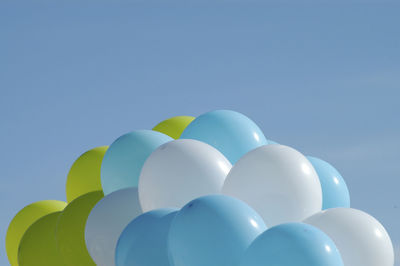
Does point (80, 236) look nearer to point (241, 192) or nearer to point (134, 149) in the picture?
point (134, 149)

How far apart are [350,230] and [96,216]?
2.81 m

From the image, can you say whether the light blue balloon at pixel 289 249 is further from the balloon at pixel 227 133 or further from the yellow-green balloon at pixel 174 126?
the yellow-green balloon at pixel 174 126

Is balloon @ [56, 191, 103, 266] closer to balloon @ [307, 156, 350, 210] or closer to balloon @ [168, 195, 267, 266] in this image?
balloon @ [168, 195, 267, 266]

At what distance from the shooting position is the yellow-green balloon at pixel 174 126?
10734 mm

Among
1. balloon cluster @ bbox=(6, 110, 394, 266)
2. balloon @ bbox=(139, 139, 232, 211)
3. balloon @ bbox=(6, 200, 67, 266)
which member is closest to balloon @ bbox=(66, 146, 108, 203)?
balloon cluster @ bbox=(6, 110, 394, 266)

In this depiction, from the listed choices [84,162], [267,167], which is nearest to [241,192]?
[267,167]

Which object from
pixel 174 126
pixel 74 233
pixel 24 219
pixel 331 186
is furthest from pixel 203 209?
pixel 24 219

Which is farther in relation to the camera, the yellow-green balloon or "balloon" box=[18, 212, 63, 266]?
the yellow-green balloon

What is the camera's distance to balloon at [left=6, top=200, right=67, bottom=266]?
1118cm

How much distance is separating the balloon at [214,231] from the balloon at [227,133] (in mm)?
1787

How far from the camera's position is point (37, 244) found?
10.2 meters

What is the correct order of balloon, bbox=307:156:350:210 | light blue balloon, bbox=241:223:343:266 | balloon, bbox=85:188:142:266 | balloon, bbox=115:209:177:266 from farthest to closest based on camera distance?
balloon, bbox=307:156:350:210
balloon, bbox=85:188:142:266
balloon, bbox=115:209:177:266
light blue balloon, bbox=241:223:343:266

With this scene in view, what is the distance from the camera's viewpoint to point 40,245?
33.3 feet

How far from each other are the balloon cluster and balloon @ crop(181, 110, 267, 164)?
12 millimetres
